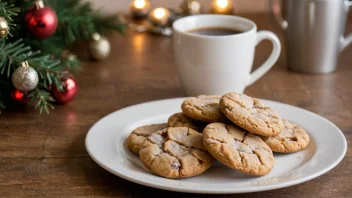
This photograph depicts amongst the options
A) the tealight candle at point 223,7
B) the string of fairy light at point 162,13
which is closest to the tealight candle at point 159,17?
the string of fairy light at point 162,13

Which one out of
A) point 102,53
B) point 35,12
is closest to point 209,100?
point 35,12

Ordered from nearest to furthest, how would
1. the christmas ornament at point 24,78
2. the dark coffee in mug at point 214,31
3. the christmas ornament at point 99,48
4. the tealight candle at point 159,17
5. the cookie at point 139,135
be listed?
the cookie at point 139,135
the christmas ornament at point 24,78
the dark coffee in mug at point 214,31
the christmas ornament at point 99,48
the tealight candle at point 159,17

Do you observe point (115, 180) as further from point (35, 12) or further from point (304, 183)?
point (35, 12)

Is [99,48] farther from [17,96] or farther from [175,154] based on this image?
[175,154]

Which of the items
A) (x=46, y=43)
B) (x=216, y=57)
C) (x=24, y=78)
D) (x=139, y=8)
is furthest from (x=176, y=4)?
(x=24, y=78)

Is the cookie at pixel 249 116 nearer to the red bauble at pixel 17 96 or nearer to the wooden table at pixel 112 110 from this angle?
the wooden table at pixel 112 110

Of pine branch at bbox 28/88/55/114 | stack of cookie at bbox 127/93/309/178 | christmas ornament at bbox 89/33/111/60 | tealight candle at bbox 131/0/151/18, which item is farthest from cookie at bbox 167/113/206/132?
tealight candle at bbox 131/0/151/18
